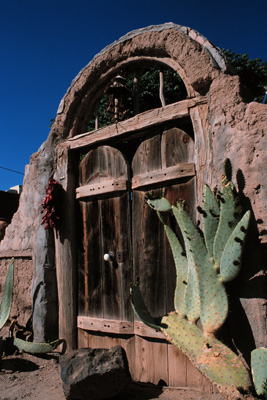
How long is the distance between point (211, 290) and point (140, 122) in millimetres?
1791

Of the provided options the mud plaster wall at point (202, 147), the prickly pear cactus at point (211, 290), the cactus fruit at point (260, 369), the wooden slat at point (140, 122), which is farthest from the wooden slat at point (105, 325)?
the wooden slat at point (140, 122)

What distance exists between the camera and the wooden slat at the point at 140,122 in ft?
10.6

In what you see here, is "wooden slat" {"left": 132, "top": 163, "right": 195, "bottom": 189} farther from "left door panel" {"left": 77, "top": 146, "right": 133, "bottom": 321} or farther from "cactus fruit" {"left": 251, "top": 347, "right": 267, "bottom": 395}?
"cactus fruit" {"left": 251, "top": 347, "right": 267, "bottom": 395}

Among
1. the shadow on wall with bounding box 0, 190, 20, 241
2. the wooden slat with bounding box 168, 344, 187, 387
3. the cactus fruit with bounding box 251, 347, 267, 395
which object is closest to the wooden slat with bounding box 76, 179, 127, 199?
the wooden slat with bounding box 168, 344, 187, 387

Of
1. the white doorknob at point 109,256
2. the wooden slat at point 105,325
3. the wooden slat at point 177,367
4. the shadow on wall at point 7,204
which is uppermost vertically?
the shadow on wall at point 7,204

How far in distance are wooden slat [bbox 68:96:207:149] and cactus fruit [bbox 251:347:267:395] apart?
1.94m

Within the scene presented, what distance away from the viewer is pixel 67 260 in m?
4.02

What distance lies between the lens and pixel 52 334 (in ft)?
13.2

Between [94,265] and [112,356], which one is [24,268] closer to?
[94,265]

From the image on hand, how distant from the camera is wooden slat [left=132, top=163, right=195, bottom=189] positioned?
126 inches

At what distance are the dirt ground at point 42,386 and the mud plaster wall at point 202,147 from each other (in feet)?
0.95

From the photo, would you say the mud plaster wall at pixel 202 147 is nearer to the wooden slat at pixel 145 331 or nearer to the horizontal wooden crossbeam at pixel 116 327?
the horizontal wooden crossbeam at pixel 116 327

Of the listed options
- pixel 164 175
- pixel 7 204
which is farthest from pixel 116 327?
pixel 7 204

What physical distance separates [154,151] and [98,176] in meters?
0.74
